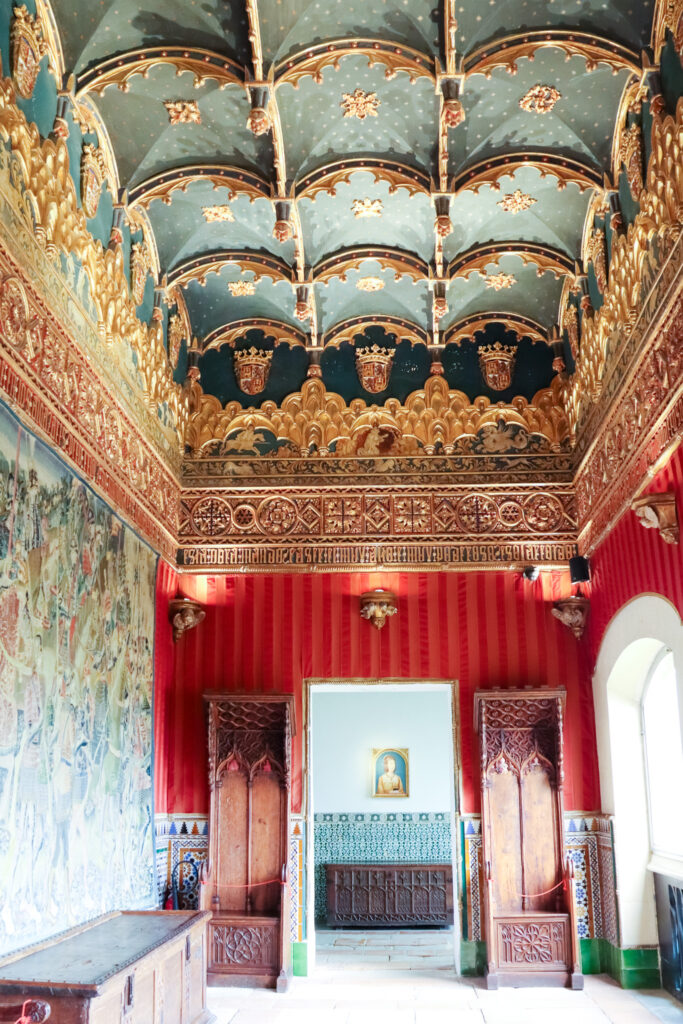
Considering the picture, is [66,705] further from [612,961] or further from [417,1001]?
[612,961]

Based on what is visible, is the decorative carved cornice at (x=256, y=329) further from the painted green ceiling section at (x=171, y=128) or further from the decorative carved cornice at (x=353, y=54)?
the decorative carved cornice at (x=353, y=54)

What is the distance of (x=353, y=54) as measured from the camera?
22.9 ft

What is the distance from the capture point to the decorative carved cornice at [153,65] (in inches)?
269

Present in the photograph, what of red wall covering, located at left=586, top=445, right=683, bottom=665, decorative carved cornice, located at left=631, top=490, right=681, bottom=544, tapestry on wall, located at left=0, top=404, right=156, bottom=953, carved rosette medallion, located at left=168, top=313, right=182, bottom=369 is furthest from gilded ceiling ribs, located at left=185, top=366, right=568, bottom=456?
decorative carved cornice, located at left=631, top=490, right=681, bottom=544

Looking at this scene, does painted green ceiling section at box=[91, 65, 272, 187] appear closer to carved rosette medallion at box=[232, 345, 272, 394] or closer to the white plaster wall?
carved rosette medallion at box=[232, 345, 272, 394]

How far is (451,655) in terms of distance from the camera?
33.3ft

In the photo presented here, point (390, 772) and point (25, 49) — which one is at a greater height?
point (25, 49)

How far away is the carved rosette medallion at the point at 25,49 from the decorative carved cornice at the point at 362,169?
2.60 metres

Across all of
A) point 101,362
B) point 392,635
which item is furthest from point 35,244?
point 392,635

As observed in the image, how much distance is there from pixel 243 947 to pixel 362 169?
7.32 meters

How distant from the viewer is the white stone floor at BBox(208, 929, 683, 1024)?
25.2 feet

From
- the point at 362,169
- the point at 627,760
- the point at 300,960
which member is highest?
the point at 362,169

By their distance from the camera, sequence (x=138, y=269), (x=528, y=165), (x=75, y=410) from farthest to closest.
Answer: (x=138, y=269), (x=528, y=165), (x=75, y=410)


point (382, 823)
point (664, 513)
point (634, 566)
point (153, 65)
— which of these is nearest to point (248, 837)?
point (382, 823)
